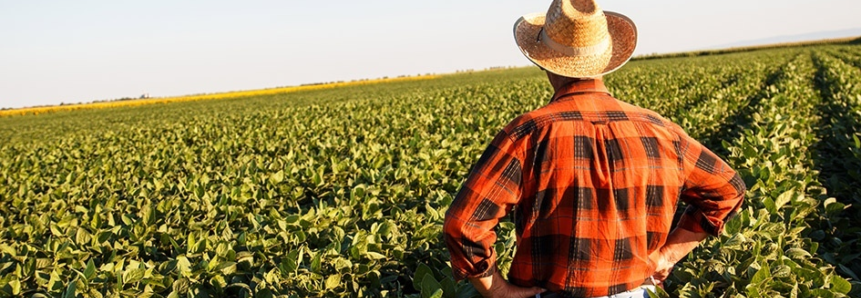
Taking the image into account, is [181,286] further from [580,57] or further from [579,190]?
[580,57]

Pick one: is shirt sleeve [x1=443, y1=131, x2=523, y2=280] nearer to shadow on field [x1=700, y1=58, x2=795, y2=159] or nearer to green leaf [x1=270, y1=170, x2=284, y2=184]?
green leaf [x1=270, y1=170, x2=284, y2=184]

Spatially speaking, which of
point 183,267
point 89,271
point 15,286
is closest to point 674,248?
point 183,267

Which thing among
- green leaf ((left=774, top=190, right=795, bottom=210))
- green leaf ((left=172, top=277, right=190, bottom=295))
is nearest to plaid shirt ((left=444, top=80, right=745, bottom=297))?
green leaf ((left=172, top=277, right=190, bottom=295))

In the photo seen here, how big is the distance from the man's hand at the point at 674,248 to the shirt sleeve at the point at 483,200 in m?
0.77

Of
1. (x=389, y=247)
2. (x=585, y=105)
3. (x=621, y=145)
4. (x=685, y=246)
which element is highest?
(x=585, y=105)

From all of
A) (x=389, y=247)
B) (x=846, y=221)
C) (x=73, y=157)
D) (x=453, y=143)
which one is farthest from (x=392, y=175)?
(x=73, y=157)

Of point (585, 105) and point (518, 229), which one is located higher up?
point (585, 105)

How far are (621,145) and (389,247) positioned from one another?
2.13 m

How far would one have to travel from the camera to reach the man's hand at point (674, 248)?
6.96 feet

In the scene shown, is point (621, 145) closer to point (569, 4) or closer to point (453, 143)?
point (569, 4)

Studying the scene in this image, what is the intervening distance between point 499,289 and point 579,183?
49 centimetres

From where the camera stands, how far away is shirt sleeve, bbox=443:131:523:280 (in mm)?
1667

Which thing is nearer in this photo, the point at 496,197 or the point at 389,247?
the point at 496,197

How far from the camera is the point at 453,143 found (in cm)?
789
